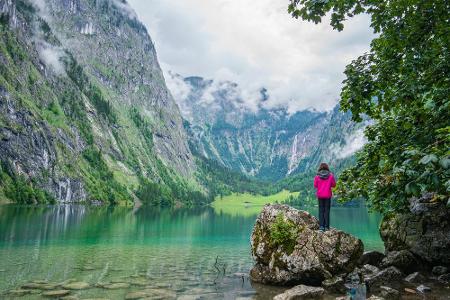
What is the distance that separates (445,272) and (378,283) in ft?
15.2

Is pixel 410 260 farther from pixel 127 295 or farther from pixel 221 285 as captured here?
pixel 127 295

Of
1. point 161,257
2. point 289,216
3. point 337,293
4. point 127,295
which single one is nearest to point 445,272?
point 337,293

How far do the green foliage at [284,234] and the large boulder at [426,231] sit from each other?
238 inches

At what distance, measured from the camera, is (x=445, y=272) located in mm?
25469

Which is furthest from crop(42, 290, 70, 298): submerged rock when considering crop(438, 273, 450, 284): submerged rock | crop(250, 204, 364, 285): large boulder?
crop(438, 273, 450, 284): submerged rock

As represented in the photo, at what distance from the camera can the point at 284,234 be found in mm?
27203

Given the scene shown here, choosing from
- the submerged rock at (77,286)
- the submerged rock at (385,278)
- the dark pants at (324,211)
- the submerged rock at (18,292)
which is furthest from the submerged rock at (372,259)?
the submerged rock at (18,292)

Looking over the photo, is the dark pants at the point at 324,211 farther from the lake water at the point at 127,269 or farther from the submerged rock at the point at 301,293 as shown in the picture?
the submerged rock at the point at 301,293

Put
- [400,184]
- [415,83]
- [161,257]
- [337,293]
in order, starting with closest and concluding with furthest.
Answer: [400,184] → [415,83] → [337,293] → [161,257]

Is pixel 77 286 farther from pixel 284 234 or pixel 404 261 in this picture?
pixel 404 261

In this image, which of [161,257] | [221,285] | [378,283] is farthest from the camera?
[161,257]

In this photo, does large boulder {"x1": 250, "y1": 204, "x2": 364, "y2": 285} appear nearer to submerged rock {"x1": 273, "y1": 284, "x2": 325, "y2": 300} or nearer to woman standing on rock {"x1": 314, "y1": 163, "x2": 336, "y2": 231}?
woman standing on rock {"x1": 314, "y1": 163, "x2": 336, "y2": 231}

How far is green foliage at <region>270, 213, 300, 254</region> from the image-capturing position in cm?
2667

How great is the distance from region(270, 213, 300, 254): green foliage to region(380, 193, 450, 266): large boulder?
6.05m
